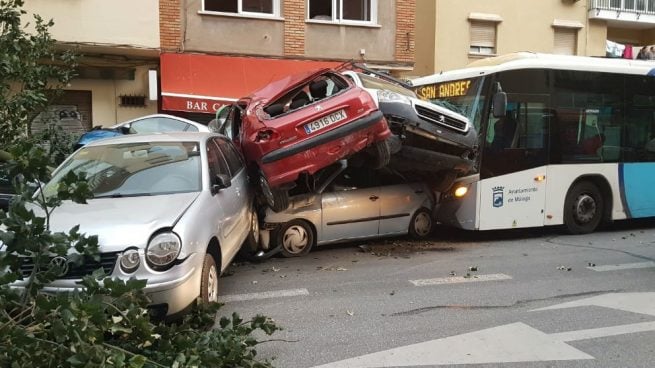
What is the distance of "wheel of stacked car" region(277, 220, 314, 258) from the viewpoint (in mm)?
7879

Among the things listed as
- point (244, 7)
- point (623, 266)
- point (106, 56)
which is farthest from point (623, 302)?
point (244, 7)

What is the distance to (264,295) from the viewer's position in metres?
6.14

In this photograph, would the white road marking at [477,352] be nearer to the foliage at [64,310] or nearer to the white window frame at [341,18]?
the foliage at [64,310]

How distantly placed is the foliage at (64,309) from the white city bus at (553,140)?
6295 millimetres

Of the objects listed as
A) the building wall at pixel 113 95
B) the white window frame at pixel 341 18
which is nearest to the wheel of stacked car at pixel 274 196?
the building wall at pixel 113 95

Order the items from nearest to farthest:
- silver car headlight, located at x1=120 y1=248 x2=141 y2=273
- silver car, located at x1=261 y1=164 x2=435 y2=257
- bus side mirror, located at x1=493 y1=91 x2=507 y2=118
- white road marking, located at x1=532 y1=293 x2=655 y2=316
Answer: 1. silver car headlight, located at x1=120 y1=248 x2=141 y2=273
2. white road marking, located at x1=532 y1=293 x2=655 y2=316
3. silver car, located at x1=261 y1=164 x2=435 y2=257
4. bus side mirror, located at x1=493 y1=91 x2=507 y2=118

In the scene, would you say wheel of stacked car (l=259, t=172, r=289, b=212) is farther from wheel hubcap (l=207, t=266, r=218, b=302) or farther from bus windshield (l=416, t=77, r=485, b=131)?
bus windshield (l=416, t=77, r=485, b=131)

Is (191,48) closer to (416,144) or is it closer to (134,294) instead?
(416,144)

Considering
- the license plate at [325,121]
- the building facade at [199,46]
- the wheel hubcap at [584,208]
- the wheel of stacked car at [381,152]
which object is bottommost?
the wheel hubcap at [584,208]

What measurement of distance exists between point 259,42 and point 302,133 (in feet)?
29.9

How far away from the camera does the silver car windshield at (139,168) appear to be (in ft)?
18.1

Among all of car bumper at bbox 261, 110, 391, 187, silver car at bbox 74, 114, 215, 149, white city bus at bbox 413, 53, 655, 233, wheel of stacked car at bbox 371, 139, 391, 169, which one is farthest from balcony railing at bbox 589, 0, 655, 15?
car bumper at bbox 261, 110, 391, 187

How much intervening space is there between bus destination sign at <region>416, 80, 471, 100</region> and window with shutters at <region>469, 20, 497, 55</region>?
905 cm

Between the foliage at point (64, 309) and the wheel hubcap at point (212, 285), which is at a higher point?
the foliage at point (64, 309)
